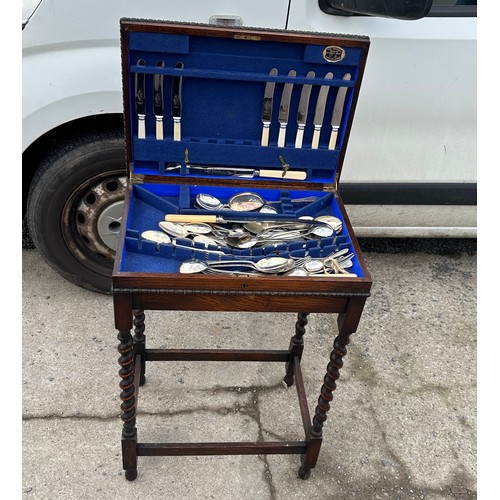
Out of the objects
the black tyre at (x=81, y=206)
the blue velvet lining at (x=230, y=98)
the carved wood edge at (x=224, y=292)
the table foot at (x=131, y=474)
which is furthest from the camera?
the black tyre at (x=81, y=206)

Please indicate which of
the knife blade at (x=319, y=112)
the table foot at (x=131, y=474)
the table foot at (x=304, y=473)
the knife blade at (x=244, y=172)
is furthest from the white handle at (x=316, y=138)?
the table foot at (x=131, y=474)

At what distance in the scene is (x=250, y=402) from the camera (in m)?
2.31

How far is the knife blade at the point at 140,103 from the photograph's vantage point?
177cm

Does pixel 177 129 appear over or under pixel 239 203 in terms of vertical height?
over

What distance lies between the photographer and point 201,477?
201 centimetres

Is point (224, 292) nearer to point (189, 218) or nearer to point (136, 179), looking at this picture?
point (189, 218)

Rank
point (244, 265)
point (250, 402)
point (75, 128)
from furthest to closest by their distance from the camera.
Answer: point (75, 128) → point (250, 402) → point (244, 265)

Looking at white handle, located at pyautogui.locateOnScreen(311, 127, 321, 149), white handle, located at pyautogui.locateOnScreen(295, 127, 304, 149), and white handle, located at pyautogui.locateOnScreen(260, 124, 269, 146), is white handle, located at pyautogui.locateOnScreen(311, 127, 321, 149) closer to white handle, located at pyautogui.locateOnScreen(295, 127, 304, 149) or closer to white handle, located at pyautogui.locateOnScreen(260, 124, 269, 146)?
white handle, located at pyautogui.locateOnScreen(295, 127, 304, 149)

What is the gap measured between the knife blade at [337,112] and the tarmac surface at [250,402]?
43.2 inches

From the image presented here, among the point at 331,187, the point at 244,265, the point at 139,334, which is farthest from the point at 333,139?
the point at 139,334

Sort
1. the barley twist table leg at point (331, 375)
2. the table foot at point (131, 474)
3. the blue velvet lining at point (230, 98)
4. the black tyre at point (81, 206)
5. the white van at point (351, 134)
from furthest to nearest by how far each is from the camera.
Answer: the black tyre at point (81, 206) → the white van at point (351, 134) → the table foot at point (131, 474) → the blue velvet lining at point (230, 98) → the barley twist table leg at point (331, 375)

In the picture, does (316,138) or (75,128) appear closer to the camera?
(316,138)

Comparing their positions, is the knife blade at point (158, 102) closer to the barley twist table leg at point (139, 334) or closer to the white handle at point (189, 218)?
the white handle at point (189, 218)

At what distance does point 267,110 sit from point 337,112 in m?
0.25
